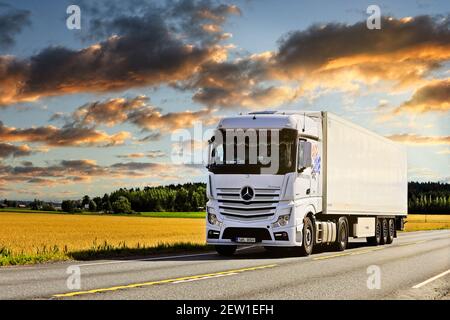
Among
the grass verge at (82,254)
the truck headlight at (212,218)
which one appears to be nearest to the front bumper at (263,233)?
the truck headlight at (212,218)

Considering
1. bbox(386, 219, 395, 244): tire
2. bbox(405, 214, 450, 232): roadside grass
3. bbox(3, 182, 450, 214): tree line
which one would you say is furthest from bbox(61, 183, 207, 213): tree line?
bbox(386, 219, 395, 244): tire

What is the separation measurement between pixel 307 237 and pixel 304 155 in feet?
8.22

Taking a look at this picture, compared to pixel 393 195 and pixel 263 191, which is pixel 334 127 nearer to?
pixel 263 191

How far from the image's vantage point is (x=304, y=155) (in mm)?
19906

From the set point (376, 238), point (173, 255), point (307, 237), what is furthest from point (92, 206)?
point (307, 237)

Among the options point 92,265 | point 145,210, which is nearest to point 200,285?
point 92,265

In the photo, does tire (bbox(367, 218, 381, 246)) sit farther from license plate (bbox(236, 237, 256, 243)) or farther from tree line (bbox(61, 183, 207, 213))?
tree line (bbox(61, 183, 207, 213))

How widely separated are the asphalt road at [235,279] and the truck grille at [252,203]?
125 cm

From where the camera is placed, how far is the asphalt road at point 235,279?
11.4 m

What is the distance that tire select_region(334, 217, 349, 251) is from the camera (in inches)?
937

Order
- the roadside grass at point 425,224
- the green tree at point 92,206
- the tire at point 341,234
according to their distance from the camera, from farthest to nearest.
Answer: the green tree at point 92,206
the roadside grass at point 425,224
the tire at point 341,234

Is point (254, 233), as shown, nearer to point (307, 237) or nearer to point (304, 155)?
point (307, 237)

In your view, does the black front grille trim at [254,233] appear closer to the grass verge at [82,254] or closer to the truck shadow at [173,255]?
the truck shadow at [173,255]
